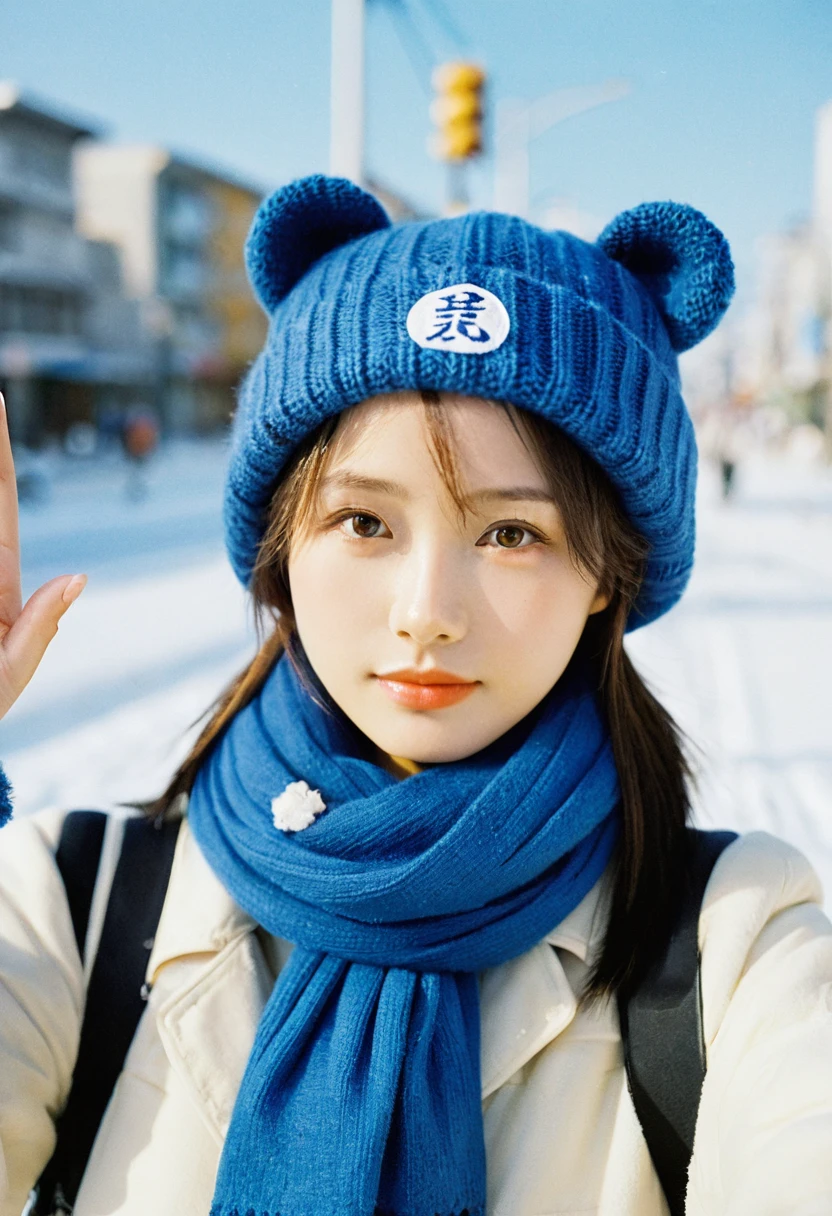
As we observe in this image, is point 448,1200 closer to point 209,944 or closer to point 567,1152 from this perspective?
point 567,1152

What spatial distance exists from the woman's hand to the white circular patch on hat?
1.73 feet

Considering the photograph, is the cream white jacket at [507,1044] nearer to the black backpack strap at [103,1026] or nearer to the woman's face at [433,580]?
the black backpack strap at [103,1026]

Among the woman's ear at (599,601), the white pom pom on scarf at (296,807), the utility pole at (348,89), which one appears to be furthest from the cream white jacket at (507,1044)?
the utility pole at (348,89)

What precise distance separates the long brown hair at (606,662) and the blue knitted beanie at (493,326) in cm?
3

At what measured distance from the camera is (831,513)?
1720 centimetres

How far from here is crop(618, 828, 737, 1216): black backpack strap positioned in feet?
3.94

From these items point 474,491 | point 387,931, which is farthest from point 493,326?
point 387,931

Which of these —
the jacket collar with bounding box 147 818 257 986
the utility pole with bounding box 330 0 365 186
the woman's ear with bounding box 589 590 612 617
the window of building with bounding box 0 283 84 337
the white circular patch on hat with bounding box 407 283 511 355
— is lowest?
the jacket collar with bounding box 147 818 257 986

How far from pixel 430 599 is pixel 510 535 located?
0.50 ft

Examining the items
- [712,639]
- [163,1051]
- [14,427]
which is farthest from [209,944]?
[14,427]

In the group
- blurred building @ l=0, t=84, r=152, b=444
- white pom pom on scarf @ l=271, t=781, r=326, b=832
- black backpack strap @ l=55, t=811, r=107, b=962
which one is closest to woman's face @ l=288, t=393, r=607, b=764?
white pom pom on scarf @ l=271, t=781, r=326, b=832

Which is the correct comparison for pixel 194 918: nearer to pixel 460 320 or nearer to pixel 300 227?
pixel 460 320

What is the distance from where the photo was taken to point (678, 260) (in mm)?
1450

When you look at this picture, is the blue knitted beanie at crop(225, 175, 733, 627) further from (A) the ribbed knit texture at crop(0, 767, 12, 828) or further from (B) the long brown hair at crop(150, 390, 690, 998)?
(A) the ribbed knit texture at crop(0, 767, 12, 828)
